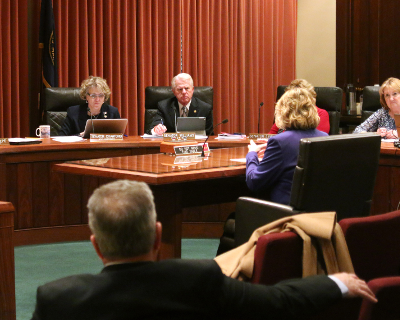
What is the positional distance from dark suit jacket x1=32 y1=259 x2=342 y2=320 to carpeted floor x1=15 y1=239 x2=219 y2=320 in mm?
1849

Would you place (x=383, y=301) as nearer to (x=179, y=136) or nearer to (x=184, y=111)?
(x=179, y=136)

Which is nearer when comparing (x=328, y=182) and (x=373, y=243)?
(x=373, y=243)

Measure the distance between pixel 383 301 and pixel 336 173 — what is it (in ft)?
3.42

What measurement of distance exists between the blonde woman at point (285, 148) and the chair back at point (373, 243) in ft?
3.23

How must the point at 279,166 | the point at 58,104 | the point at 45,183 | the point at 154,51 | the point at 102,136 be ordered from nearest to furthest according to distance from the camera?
the point at 279,166
the point at 45,183
the point at 102,136
the point at 58,104
the point at 154,51

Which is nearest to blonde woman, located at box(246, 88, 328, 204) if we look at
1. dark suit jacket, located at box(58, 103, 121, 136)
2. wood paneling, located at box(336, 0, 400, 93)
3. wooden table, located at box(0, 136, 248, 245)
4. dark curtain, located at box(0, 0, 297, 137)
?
wooden table, located at box(0, 136, 248, 245)

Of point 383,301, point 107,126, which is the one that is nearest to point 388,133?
point 107,126

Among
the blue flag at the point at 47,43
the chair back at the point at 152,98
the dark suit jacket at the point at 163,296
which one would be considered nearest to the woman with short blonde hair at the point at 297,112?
the dark suit jacket at the point at 163,296

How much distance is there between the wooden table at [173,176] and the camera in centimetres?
254

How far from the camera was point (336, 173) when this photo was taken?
2.24 metres

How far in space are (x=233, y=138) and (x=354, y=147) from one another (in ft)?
6.58

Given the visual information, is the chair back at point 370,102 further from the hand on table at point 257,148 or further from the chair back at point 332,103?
the hand on table at point 257,148

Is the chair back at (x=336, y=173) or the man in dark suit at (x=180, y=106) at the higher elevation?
the man in dark suit at (x=180, y=106)

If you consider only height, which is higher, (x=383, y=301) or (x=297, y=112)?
(x=297, y=112)
